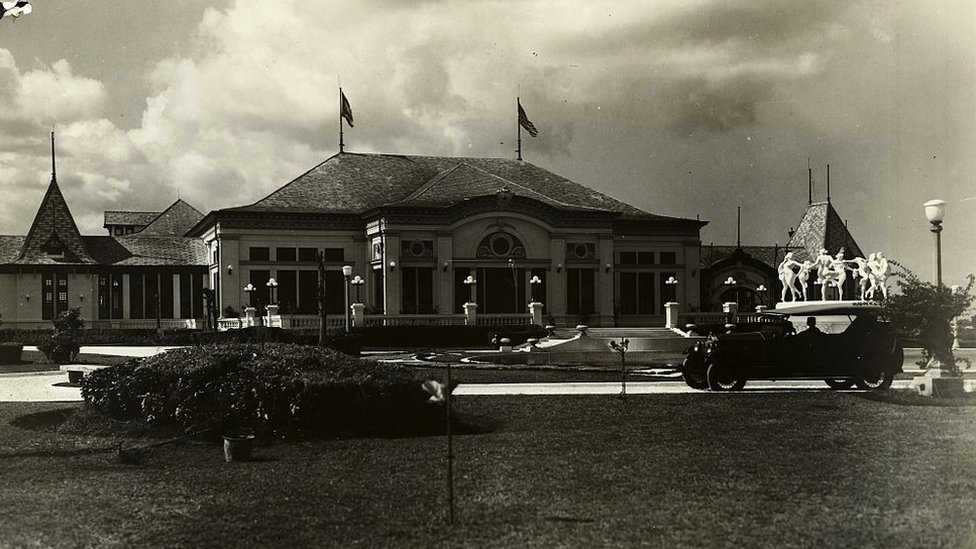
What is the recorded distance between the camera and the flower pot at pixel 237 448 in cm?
1162

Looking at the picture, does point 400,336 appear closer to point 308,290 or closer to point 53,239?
point 308,290

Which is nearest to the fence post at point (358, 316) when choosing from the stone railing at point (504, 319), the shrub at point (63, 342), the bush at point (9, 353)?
the stone railing at point (504, 319)

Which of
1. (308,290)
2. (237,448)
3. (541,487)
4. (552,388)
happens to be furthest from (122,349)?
(541,487)

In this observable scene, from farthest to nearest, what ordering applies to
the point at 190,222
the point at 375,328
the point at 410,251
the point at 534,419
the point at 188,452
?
1. the point at 190,222
2. the point at 410,251
3. the point at 375,328
4. the point at 534,419
5. the point at 188,452

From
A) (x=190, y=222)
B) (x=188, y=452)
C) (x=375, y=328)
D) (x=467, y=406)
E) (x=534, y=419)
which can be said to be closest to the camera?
(x=188, y=452)

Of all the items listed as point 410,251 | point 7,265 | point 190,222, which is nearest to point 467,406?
point 410,251

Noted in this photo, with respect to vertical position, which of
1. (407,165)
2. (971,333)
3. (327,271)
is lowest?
(971,333)

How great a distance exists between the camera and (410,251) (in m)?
50.0

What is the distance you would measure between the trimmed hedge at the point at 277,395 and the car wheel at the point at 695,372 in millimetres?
7706

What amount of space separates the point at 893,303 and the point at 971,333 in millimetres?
28595

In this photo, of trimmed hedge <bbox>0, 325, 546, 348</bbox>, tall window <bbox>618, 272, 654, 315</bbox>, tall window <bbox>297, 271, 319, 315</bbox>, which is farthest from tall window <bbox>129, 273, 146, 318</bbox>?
tall window <bbox>618, 272, 654, 315</bbox>

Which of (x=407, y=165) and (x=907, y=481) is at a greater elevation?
(x=407, y=165)

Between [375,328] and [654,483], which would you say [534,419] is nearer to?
[654,483]

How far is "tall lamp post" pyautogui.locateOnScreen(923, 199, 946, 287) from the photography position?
57.0 ft
